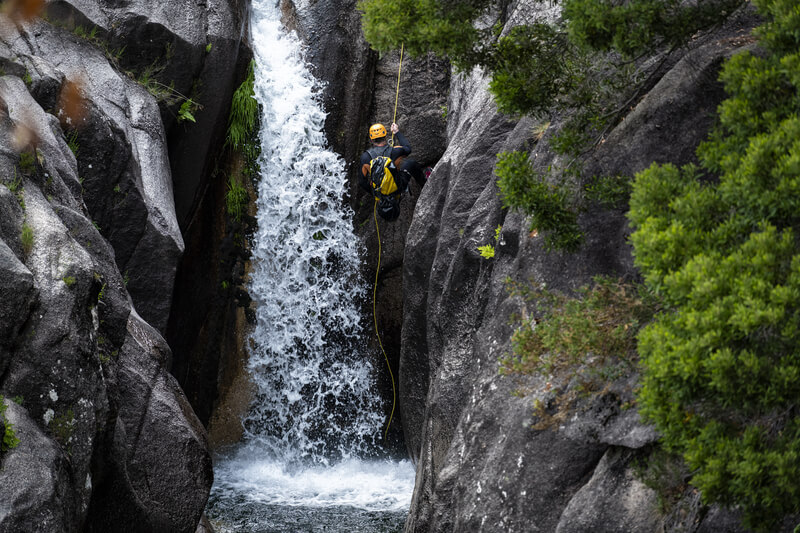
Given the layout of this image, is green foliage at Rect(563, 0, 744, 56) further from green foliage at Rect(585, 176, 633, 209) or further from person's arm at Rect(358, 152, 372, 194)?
person's arm at Rect(358, 152, 372, 194)

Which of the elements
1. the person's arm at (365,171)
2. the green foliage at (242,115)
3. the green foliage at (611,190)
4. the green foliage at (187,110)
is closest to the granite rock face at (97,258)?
the green foliage at (187,110)

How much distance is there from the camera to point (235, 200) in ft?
47.5

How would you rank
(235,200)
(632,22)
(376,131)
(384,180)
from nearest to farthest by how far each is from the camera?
(632,22)
(384,180)
(376,131)
(235,200)

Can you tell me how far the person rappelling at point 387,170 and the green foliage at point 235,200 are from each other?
8.49 feet

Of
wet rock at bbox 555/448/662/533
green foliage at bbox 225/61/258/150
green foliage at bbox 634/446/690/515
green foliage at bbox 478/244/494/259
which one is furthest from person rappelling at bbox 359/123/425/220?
green foliage at bbox 634/446/690/515

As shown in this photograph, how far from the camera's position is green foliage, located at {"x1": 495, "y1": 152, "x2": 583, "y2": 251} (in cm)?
634

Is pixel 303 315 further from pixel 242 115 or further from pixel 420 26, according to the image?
pixel 420 26

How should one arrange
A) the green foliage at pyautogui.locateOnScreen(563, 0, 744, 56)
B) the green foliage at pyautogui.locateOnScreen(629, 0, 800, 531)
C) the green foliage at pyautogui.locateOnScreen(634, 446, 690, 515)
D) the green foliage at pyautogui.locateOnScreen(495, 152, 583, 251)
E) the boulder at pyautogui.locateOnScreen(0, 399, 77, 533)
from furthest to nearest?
the green foliage at pyautogui.locateOnScreen(495, 152, 583, 251)
the boulder at pyautogui.locateOnScreen(0, 399, 77, 533)
the green foliage at pyautogui.locateOnScreen(563, 0, 744, 56)
the green foliage at pyautogui.locateOnScreen(634, 446, 690, 515)
the green foliage at pyautogui.locateOnScreen(629, 0, 800, 531)

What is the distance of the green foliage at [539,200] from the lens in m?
6.34

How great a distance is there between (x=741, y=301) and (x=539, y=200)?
2.85 meters

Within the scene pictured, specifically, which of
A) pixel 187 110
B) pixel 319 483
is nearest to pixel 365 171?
pixel 187 110

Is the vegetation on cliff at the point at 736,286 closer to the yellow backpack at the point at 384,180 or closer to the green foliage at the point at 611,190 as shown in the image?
the green foliage at the point at 611,190

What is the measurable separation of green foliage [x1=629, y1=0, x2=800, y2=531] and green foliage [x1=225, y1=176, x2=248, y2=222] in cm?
1109

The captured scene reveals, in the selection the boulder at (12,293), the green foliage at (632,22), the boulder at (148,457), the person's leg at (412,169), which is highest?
the green foliage at (632,22)
